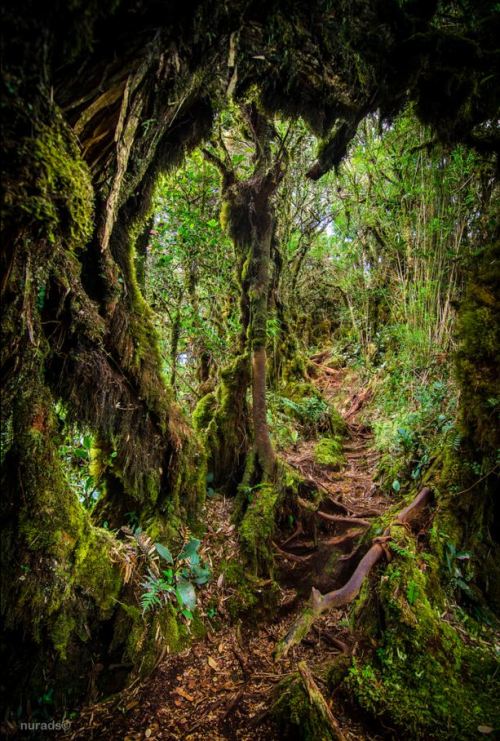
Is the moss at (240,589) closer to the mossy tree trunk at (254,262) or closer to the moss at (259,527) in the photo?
the moss at (259,527)

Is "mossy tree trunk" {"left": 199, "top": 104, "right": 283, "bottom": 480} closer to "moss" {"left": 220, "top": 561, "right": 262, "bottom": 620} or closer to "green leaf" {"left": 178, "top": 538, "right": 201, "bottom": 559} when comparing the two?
"moss" {"left": 220, "top": 561, "right": 262, "bottom": 620}

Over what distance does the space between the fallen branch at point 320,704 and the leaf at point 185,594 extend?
3.18 feet

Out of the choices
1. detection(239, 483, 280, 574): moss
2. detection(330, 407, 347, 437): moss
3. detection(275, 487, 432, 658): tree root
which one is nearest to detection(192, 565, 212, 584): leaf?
detection(239, 483, 280, 574): moss

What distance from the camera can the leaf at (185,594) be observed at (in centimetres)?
281

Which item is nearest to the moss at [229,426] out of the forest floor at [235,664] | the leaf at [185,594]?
the forest floor at [235,664]

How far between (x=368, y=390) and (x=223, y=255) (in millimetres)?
5317

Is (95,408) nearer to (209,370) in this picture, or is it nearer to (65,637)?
(65,637)

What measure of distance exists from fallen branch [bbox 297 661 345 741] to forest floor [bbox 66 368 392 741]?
0.21m

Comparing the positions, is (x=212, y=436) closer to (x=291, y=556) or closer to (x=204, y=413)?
(x=204, y=413)

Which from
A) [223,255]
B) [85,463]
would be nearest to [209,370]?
[223,255]

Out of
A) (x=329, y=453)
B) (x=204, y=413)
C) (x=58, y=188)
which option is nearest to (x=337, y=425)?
(x=329, y=453)

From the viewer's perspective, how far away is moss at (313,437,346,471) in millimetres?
6055

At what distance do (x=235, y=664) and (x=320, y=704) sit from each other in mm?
957

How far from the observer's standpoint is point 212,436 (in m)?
4.45
